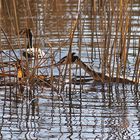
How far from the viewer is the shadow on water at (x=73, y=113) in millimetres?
5297

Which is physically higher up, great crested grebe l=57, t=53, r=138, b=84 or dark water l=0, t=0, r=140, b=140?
great crested grebe l=57, t=53, r=138, b=84

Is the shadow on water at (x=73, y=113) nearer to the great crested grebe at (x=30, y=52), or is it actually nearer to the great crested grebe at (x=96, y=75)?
the great crested grebe at (x=96, y=75)

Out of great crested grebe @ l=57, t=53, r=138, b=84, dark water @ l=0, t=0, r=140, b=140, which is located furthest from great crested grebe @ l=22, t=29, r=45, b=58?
great crested grebe @ l=57, t=53, r=138, b=84

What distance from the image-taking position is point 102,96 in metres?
6.53

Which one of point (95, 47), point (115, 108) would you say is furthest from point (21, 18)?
point (115, 108)

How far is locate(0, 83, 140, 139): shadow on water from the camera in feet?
17.4

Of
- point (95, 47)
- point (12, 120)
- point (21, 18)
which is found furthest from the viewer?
point (21, 18)

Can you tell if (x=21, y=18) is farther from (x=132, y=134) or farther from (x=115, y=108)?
(x=132, y=134)

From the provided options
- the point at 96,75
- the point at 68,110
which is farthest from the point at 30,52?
the point at 68,110

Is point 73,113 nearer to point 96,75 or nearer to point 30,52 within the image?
point 96,75

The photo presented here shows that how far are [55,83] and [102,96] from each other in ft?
1.69

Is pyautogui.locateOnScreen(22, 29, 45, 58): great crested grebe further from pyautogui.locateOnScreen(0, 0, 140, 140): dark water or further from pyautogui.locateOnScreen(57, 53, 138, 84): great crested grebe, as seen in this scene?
pyautogui.locateOnScreen(57, 53, 138, 84): great crested grebe

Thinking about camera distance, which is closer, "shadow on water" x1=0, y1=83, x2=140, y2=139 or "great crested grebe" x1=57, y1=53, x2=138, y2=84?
"shadow on water" x1=0, y1=83, x2=140, y2=139

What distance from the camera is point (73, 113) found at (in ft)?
19.3
